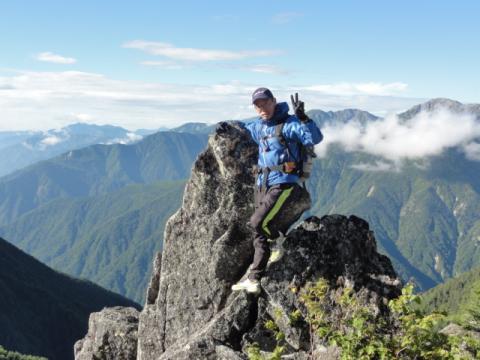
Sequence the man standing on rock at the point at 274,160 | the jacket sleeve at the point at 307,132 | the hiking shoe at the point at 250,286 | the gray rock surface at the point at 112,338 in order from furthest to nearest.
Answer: the gray rock surface at the point at 112,338 < the hiking shoe at the point at 250,286 < the man standing on rock at the point at 274,160 < the jacket sleeve at the point at 307,132

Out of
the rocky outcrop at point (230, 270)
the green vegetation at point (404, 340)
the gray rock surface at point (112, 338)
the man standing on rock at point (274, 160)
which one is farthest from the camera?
the gray rock surface at point (112, 338)

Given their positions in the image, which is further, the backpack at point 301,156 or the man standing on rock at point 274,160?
the backpack at point 301,156

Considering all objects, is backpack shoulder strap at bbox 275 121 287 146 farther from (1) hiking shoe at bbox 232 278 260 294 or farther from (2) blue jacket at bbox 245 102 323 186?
(1) hiking shoe at bbox 232 278 260 294

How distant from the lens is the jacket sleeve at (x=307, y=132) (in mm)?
13875

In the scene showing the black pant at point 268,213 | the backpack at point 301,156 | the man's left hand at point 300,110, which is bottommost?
the black pant at point 268,213

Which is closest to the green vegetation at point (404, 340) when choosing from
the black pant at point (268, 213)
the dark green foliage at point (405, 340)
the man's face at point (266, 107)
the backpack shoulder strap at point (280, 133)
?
the dark green foliage at point (405, 340)

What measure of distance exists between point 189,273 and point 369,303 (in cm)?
749

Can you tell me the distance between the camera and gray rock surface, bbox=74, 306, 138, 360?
21.6 meters

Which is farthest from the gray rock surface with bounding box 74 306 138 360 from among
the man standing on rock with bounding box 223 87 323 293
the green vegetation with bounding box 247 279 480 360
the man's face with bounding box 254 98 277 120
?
the man's face with bounding box 254 98 277 120

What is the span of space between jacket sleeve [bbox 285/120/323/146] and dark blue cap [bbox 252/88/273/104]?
1.18 metres

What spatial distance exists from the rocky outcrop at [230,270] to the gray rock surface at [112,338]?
1.95 meters

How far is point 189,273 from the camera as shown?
61.8 ft

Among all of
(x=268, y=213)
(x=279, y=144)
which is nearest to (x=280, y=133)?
(x=279, y=144)

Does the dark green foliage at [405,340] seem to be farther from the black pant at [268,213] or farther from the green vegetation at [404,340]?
the black pant at [268,213]
